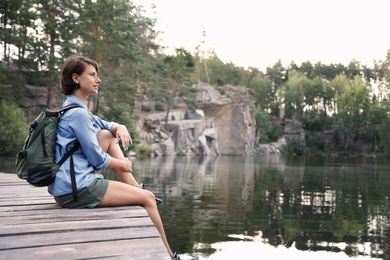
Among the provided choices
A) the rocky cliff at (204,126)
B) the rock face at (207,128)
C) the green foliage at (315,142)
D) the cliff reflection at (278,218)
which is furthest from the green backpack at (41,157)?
the green foliage at (315,142)

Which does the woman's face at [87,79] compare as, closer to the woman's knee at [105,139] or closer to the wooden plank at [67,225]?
the woman's knee at [105,139]

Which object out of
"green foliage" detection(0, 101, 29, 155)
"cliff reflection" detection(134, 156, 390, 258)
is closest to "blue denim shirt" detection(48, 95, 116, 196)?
"cliff reflection" detection(134, 156, 390, 258)

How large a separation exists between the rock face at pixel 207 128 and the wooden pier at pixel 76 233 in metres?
43.6

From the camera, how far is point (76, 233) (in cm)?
271

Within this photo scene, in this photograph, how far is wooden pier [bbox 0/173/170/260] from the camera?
2.33 m

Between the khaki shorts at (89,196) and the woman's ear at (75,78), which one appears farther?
the woman's ear at (75,78)

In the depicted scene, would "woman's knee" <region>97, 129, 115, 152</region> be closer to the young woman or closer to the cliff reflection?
the young woman

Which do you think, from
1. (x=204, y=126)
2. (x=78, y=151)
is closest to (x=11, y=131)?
(x=78, y=151)

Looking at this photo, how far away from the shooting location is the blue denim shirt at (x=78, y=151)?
3.37 meters

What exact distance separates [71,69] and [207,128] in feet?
190

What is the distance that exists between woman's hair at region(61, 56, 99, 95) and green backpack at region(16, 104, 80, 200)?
0.41 meters

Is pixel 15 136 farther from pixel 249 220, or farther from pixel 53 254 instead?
pixel 53 254

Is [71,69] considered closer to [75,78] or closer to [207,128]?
[75,78]

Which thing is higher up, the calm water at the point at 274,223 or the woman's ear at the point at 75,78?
the woman's ear at the point at 75,78
